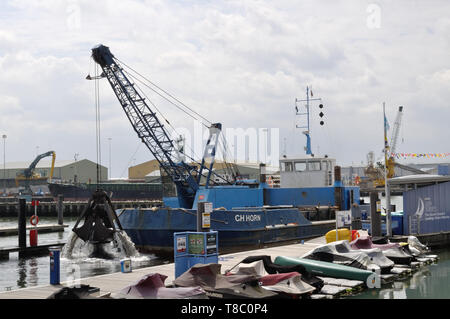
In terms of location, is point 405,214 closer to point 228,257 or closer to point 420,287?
point 420,287

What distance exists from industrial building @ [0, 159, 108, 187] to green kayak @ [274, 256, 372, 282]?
8570 centimetres

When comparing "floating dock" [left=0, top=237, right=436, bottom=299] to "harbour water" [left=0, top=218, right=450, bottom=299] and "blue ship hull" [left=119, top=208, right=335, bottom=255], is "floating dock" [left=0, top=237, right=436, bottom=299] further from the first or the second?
"blue ship hull" [left=119, top=208, right=335, bottom=255]

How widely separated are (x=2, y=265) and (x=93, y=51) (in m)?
10.9

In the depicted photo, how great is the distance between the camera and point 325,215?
2620 centimetres

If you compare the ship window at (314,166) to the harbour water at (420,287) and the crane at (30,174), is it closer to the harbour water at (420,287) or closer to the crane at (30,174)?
the harbour water at (420,287)

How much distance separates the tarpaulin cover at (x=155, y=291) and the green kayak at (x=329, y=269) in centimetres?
419

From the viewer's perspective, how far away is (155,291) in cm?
914

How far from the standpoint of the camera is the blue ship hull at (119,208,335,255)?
20328mm

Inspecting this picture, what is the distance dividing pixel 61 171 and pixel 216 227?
8170 cm

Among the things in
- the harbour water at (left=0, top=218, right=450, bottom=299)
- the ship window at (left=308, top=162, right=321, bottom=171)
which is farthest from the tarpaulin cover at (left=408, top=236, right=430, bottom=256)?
the ship window at (left=308, top=162, right=321, bottom=171)

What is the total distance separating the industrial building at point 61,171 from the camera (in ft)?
318

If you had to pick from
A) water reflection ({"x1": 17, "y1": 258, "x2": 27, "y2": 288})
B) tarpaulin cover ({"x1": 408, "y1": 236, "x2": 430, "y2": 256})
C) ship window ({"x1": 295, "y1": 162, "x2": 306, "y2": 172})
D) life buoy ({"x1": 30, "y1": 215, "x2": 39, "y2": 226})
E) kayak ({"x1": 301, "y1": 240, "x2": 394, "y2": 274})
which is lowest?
water reflection ({"x1": 17, "y1": 258, "x2": 27, "y2": 288})

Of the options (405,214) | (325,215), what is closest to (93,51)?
(325,215)

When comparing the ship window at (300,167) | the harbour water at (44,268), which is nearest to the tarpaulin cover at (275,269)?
the harbour water at (44,268)
